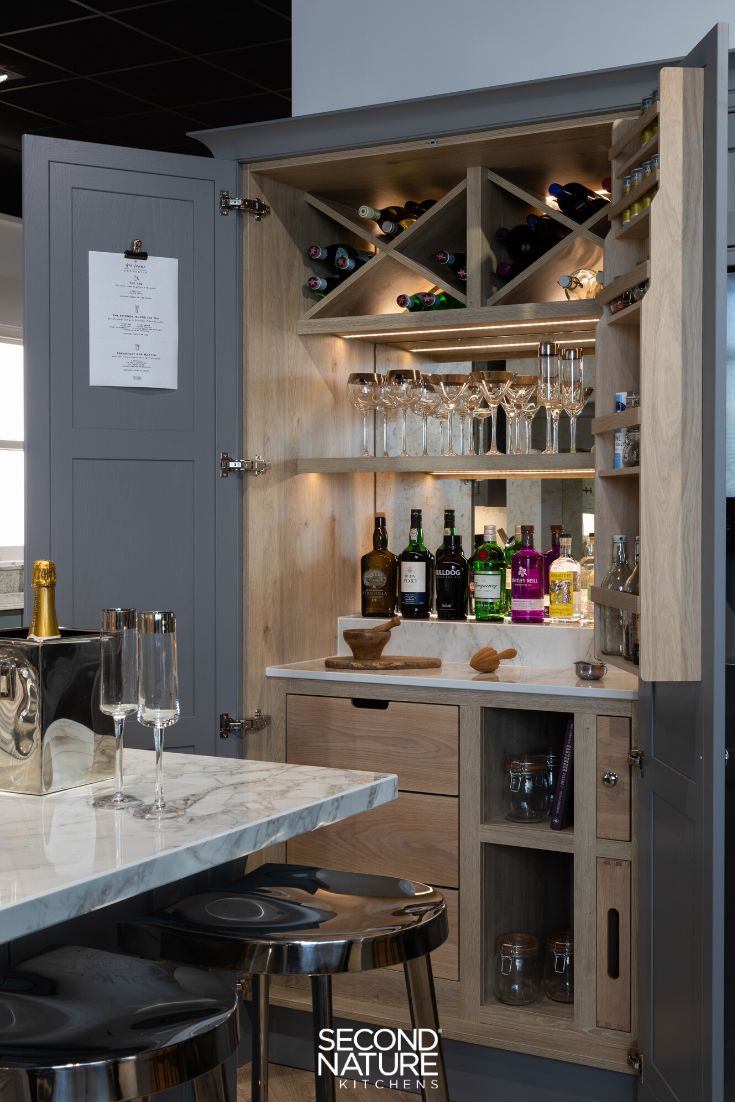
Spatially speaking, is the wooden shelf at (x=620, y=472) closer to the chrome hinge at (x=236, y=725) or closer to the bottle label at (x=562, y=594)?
the bottle label at (x=562, y=594)

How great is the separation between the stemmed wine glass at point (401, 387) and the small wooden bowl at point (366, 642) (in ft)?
1.67

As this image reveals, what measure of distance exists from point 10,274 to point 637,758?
5206 mm

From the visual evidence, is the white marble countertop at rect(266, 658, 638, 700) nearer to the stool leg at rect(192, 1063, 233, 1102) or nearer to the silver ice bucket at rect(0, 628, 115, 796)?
the silver ice bucket at rect(0, 628, 115, 796)

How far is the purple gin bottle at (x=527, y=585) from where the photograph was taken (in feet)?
10.9

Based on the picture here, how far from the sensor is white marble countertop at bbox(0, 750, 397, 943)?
132 centimetres

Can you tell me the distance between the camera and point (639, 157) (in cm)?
249

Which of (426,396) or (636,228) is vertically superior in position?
(636,228)

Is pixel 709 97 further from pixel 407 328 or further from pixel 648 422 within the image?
pixel 407 328

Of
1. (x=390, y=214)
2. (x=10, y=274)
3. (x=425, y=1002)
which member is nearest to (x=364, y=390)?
(x=390, y=214)

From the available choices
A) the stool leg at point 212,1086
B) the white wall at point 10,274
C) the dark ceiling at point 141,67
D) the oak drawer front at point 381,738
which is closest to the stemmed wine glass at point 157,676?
the stool leg at point 212,1086

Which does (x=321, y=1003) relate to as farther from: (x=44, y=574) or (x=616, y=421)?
(x=616, y=421)

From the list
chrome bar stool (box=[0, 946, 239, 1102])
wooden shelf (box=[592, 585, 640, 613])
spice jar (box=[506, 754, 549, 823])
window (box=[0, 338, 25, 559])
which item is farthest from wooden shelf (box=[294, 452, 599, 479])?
window (box=[0, 338, 25, 559])

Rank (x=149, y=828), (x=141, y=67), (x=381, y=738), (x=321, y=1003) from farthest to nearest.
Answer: (x=141, y=67) < (x=381, y=738) < (x=321, y=1003) < (x=149, y=828)

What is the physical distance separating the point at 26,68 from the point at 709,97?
3.70 metres
